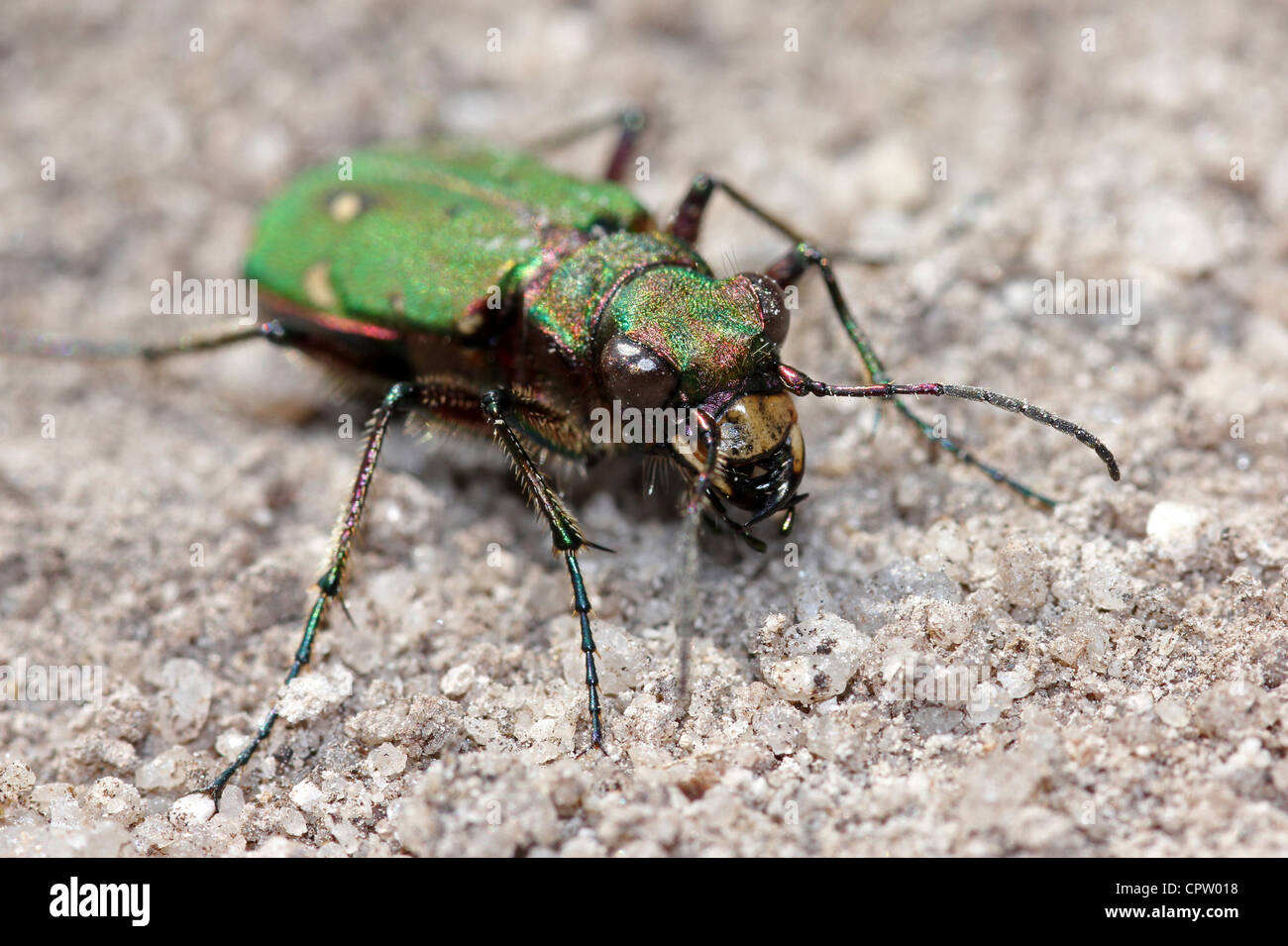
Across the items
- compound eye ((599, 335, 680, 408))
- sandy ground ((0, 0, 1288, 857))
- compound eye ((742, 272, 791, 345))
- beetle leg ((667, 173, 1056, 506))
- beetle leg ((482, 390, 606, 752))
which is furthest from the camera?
beetle leg ((667, 173, 1056, 506))

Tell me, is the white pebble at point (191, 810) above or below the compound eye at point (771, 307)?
below

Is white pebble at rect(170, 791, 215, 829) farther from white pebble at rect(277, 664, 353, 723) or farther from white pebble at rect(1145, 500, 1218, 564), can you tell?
white pebble at rect(1145, 500, 1218, 564)

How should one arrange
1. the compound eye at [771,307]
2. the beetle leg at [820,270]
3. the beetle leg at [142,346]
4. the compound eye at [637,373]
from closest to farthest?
the compound eye at [637,373]
the compound eye at [771,307]
the beetle leg at [820,270]
the beetle leg at [142,346]

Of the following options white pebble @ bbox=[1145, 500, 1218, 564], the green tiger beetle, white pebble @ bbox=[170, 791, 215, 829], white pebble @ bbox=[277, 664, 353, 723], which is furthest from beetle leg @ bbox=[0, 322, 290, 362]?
white pebble @ bbox=[1145, 500, 1218, 564]

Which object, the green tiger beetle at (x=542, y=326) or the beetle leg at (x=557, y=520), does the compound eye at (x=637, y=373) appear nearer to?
the green tiger beetle at (x=542, y=326)

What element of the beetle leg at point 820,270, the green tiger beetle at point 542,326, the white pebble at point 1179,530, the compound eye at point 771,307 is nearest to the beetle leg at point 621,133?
the green tiger beetle at point 542,326

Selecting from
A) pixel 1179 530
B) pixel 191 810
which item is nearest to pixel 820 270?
pixel 1179 530
